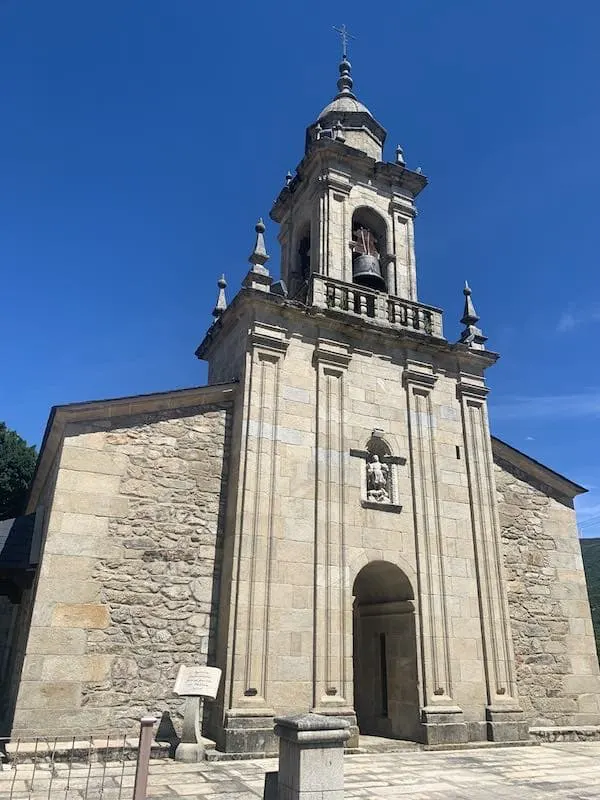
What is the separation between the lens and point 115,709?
9516mm

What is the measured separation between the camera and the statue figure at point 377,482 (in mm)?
12258

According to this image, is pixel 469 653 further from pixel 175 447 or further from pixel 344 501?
pixel 175 447

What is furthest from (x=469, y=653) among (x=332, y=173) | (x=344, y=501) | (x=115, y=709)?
(x=332, y=173)

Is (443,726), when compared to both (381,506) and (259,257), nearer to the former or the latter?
(381,506)

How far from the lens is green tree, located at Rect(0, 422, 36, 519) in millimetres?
23391

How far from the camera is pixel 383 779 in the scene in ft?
27.1

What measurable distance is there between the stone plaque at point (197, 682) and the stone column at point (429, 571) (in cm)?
417

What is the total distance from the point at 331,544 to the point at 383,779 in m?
4.01

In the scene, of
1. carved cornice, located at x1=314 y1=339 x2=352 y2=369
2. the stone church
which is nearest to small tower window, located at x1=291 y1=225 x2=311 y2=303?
the stone church

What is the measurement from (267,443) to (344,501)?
75.7 inches

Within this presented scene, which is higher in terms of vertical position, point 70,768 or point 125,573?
point 125,573

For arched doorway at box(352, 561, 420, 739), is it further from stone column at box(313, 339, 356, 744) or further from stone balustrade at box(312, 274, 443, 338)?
stone balustrade at box(312, 274, 443, 338)

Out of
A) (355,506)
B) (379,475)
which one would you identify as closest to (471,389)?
(379,475)

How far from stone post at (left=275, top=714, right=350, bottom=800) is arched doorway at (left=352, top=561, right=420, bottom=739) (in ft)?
19.2
